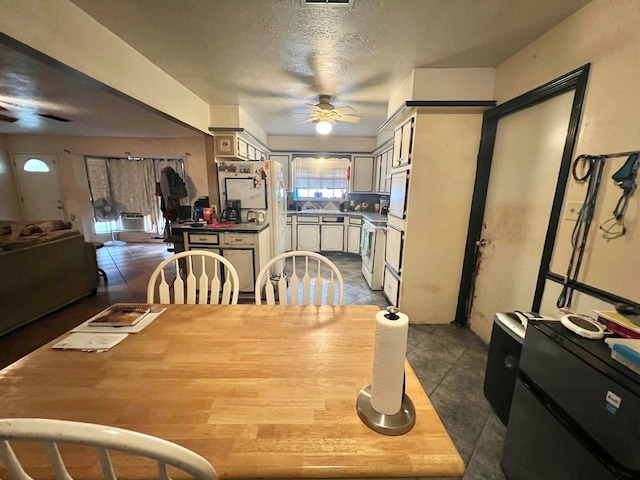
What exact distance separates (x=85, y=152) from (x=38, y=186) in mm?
1165

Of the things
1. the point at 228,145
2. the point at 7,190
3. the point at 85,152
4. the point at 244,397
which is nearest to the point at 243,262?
the point at 228,145

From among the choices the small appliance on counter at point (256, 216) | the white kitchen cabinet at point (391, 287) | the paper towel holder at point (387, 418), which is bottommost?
the white kitchen cabinet at point (391, 287)

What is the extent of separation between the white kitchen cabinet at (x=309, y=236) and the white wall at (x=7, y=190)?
19.0 ft

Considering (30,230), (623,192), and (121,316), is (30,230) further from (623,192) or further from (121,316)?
(623,192)

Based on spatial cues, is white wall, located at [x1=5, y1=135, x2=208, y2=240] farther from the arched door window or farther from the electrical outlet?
the electrical outlet

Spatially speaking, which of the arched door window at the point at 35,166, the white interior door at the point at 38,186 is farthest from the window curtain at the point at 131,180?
the arched door window at the point at 35,166

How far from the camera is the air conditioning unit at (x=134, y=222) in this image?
20.0ft

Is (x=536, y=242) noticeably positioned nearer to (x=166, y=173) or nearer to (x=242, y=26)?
(x=242, y=26)

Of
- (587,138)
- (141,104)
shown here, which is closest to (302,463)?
(587,138)

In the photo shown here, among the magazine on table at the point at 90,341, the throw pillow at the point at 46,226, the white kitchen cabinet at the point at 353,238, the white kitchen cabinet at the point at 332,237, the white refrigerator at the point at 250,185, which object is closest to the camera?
the magazine on table at the point at 90,341

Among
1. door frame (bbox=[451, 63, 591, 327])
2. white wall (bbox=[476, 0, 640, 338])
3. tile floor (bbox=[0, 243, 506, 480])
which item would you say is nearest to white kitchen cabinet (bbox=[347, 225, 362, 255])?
tile floor (bbox=[0, 243, 506, 480])

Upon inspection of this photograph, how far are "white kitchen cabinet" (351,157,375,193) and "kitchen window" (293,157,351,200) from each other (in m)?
0.25

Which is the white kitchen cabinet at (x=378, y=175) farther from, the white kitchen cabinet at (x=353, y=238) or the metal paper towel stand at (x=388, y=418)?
the metal paper towel stand at (x=388, y=418)

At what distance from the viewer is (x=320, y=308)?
4.39ft
